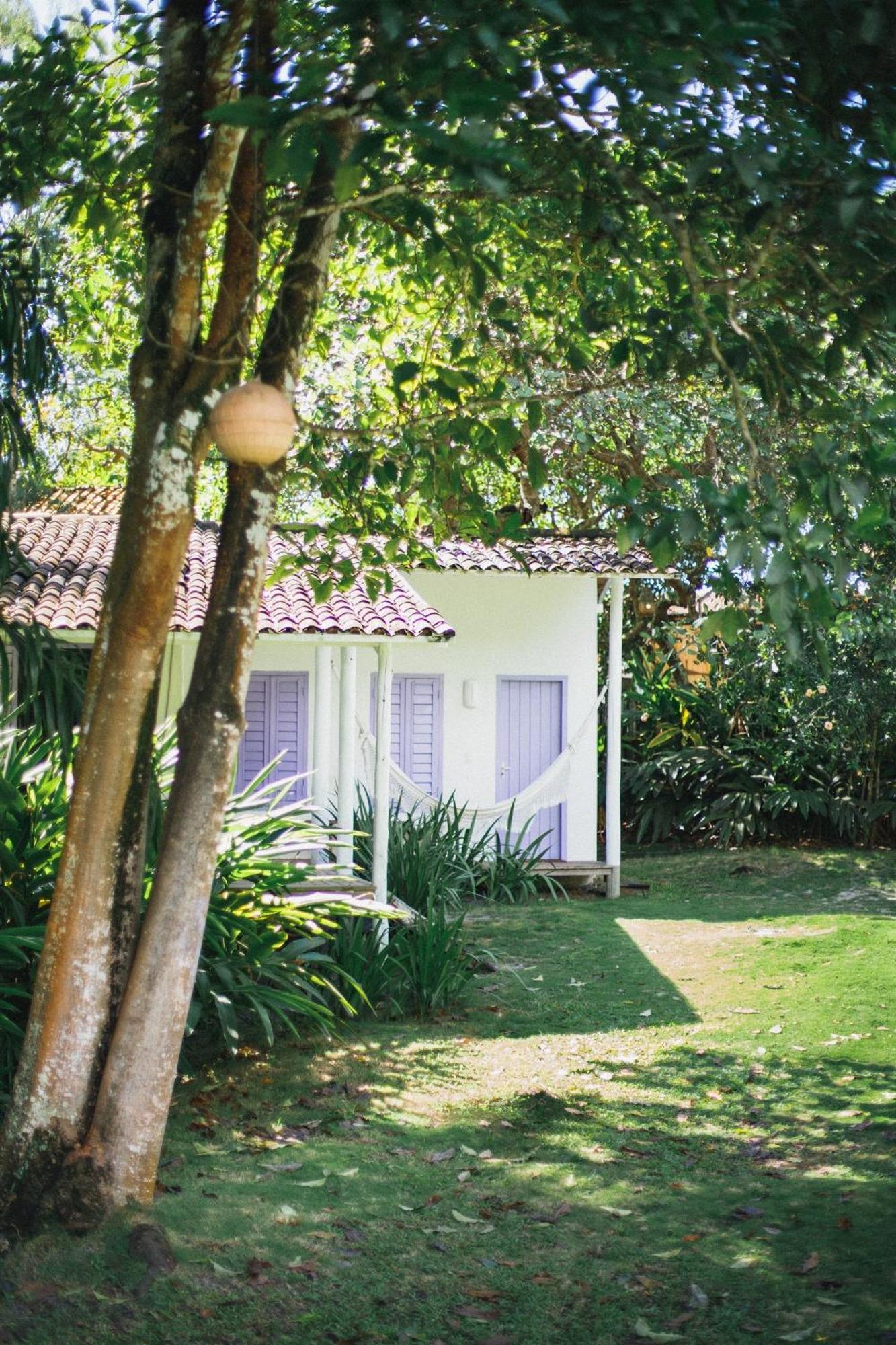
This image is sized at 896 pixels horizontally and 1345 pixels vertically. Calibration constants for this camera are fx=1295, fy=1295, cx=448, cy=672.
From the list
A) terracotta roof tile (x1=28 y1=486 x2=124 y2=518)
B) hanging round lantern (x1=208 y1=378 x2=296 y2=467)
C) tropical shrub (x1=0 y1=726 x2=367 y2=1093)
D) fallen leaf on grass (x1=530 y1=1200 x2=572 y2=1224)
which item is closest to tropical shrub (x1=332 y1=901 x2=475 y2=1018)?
tropical shrub (x1=0 y1=726 x2=367 y2=1093)

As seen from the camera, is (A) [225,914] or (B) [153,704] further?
(A) [225,914]

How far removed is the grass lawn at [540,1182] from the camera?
13.0 ft

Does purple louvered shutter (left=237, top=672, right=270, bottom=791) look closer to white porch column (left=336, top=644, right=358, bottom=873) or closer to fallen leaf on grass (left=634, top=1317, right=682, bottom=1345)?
white porch column (left=336, top=644, right=358, bottom=873)

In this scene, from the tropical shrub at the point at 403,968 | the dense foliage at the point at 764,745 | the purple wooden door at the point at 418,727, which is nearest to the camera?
the tropical shrub at the point at 403,968

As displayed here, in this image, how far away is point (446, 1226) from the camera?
4711 mm

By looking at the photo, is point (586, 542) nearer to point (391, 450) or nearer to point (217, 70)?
point (391, 450)

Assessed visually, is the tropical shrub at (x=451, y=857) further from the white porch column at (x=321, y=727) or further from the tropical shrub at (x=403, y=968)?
the tropical shrub at (x=403, y=968)

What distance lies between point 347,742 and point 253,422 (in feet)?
18.6

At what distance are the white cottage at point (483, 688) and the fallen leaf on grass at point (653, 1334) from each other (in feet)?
24.7

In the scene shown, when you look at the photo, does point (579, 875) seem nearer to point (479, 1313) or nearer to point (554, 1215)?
point (554, 1215)

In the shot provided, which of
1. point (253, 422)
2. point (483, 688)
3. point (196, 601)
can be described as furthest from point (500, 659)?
point (253, 422)

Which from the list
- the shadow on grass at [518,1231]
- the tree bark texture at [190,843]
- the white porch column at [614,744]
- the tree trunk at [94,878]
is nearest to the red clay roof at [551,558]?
the white porch column at [614,744]

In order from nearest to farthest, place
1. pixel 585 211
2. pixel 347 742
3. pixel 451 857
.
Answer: pixel 585 211 → pixel 347 742 → pixel 451 857

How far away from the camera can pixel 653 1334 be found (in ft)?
12.6
